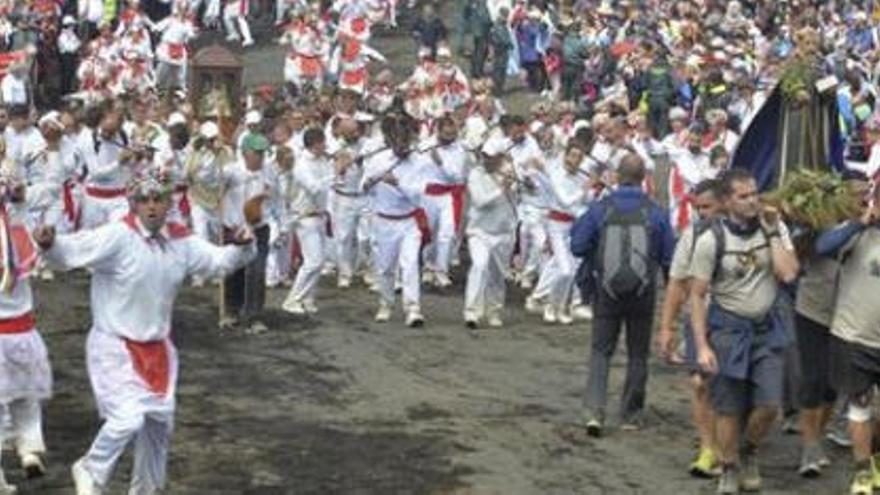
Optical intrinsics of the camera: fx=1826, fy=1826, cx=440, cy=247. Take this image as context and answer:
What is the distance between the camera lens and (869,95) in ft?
88.0

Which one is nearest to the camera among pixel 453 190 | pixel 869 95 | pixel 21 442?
pixel 21 442

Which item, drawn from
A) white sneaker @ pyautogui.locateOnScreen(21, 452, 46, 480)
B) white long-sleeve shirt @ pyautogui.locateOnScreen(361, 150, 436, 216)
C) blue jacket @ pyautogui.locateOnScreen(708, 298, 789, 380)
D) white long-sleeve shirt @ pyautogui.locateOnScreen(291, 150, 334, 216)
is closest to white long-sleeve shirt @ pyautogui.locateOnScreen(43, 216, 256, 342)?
white sneaker @ pyautogui.locateOnScreen(21, 452, 46, 480)

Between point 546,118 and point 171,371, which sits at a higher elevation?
point 546,118

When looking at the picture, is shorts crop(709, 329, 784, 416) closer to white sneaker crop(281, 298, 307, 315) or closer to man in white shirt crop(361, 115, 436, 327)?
man in white shirt crop(361, 115, 436, 327)

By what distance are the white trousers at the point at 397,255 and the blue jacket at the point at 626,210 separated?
4106 millimetres

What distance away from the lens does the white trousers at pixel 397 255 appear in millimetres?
16797

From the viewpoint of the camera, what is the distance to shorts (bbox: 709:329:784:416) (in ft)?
35.9

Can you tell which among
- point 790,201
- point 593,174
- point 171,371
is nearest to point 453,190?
point 593,174

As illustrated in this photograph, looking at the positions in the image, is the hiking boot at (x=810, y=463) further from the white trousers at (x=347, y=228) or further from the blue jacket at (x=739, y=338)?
the white trousers at (x=347, y=228)

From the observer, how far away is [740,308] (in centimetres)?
1099

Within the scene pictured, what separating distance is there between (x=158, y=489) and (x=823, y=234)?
14.6 ft

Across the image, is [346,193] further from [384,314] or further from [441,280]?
[384,314]

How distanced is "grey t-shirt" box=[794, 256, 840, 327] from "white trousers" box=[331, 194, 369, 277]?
7.73 metres

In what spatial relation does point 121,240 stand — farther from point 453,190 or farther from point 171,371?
point 453,190
